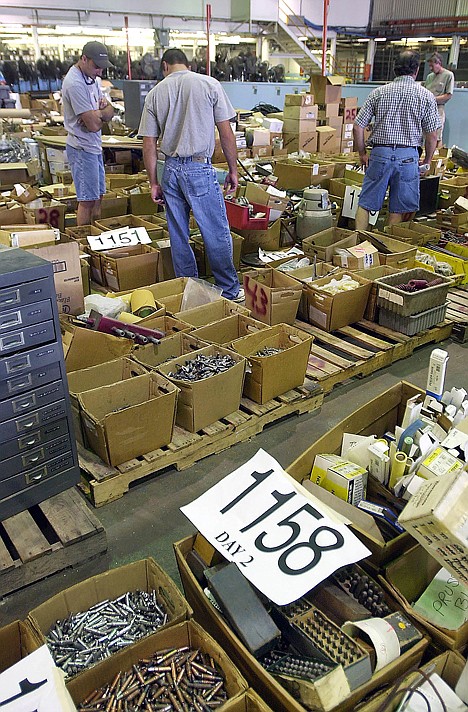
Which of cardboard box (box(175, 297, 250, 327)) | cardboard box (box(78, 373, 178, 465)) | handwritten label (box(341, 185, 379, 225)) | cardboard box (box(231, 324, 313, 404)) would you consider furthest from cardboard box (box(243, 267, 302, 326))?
handwritten label (box(341, 185, 379, 225))

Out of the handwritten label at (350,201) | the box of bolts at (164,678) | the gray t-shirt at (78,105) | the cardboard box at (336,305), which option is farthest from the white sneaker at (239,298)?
the box of bolts at (164,678)

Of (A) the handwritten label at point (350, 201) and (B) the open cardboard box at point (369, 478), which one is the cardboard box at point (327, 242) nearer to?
(A) the handwritten label at point (350, 201)

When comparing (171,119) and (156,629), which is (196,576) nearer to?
(156,629)

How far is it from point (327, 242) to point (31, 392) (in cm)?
358

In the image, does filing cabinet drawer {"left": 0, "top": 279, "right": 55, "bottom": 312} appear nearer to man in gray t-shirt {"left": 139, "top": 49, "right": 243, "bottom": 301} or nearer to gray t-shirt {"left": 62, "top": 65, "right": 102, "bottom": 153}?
man in gray t-shirt {"left": 139, "top": 49, "right": 243, "bottom": 301}

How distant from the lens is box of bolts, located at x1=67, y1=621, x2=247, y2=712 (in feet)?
5.38

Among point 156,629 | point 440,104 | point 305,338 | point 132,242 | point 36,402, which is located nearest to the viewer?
point 156,629

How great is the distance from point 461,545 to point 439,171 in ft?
24.1

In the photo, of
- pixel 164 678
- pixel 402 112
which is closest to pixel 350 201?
pixel 402 112

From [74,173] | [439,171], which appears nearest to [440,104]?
[439,171]

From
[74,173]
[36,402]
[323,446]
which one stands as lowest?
[323,446]

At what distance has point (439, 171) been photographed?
787 centimetres

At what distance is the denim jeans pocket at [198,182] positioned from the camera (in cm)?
436

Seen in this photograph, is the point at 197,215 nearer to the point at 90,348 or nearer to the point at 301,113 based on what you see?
the point at 90,348
